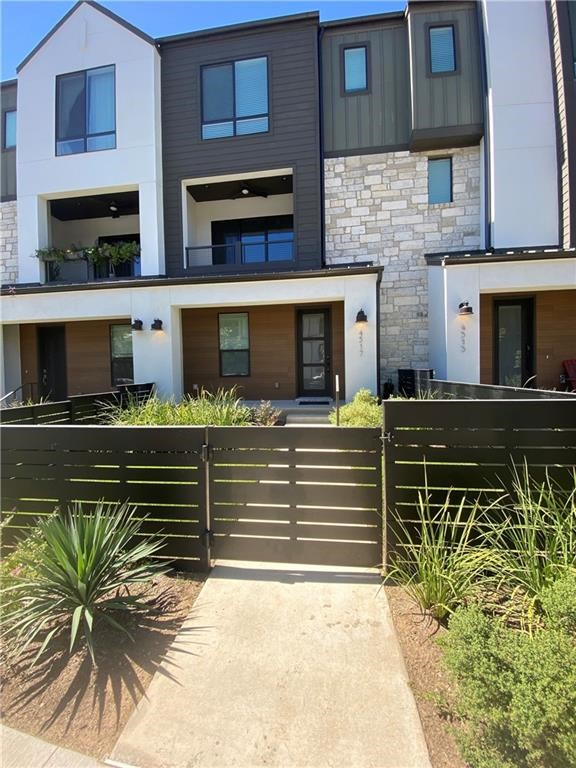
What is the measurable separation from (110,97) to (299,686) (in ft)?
48.0

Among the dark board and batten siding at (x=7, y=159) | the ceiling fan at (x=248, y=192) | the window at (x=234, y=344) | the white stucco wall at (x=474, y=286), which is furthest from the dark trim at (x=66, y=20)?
the white stucco wall at (x=474, y=286)

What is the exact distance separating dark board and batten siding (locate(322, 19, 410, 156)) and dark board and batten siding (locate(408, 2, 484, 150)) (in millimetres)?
378

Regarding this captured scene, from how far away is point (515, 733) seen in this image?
1.53 meters

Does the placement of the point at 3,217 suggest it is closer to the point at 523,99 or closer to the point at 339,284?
the point at 339,284

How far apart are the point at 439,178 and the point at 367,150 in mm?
2075

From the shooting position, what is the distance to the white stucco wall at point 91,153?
1126cm

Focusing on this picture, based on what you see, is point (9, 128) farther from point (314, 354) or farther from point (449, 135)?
point (449, 135)

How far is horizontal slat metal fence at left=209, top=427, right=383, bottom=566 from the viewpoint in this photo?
3094mm

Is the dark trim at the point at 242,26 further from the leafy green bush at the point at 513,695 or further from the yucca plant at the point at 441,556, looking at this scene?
the leafy green bush at the point at 513,695

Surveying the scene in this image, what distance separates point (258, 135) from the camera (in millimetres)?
10969

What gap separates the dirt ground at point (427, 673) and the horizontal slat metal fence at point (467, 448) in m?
0.43

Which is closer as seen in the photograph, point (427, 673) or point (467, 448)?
point (427, 673)

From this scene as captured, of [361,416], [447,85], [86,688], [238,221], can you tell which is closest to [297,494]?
[86,688]

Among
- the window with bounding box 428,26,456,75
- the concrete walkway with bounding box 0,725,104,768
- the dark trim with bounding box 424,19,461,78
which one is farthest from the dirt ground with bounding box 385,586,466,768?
the window with bounding box 428,26,456,75
